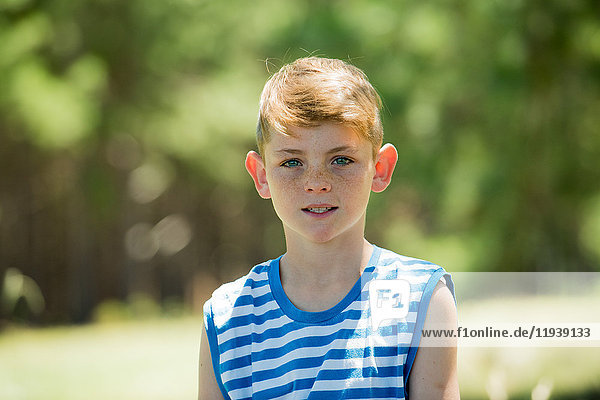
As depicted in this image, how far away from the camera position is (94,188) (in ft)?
30.8

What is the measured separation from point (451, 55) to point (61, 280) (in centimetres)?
615

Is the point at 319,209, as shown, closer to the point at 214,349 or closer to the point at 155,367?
the point at 214,349

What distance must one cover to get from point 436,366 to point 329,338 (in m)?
0.22

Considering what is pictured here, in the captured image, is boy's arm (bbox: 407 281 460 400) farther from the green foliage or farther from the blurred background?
the green foliage

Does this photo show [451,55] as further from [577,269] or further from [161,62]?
[161,62]

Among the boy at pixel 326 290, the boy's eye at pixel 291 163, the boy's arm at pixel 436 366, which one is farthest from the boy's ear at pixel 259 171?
the boy's arm at pixel 436 366

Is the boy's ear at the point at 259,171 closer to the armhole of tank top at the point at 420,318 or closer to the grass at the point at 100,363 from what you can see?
the armhole of tank top at the point at 420,318

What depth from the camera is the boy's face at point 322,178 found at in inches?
59.9

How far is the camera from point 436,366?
144 cm

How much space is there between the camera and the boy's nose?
4.98ft

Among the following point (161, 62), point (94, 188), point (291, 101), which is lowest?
point (291, 101)

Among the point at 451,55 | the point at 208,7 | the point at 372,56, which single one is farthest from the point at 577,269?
the point at 208,7

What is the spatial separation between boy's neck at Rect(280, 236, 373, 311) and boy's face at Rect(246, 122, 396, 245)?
3 centimetres

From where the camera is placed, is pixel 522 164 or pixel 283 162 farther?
pixel 522 164
